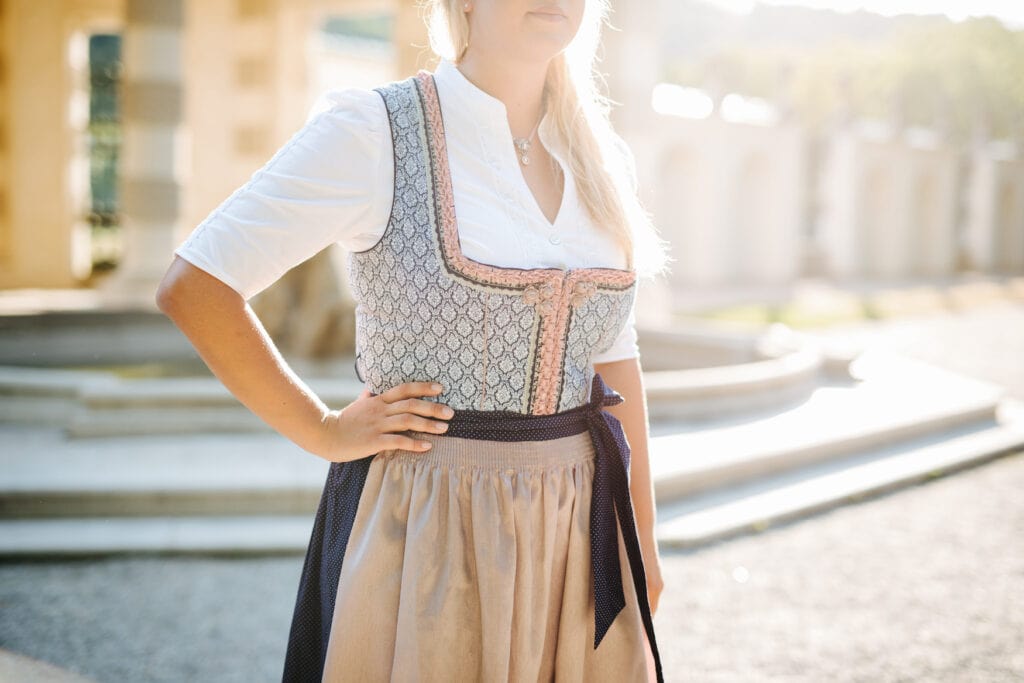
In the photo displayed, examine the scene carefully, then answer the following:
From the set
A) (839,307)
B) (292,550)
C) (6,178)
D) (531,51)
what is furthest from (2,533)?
(839,307)

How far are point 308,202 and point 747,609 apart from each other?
11.4ft

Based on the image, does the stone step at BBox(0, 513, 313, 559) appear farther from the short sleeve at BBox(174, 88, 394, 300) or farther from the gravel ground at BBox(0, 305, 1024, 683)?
the short sleeve at BBox(174, 88, 394, 300)

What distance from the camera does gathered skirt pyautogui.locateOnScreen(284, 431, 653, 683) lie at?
1.79 meters

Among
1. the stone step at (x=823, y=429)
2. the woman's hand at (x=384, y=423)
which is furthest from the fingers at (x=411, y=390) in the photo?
the stone step at (x=823, y=429)

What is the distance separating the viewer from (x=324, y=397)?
6734mm

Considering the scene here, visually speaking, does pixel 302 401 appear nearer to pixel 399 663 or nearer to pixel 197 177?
pixel 399 663

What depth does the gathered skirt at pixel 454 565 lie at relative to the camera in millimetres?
1788

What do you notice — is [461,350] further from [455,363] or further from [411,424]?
[411,424]

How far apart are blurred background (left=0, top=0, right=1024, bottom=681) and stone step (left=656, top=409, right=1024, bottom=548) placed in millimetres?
26

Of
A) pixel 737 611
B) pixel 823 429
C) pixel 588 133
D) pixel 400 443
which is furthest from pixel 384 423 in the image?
pixel 823 429

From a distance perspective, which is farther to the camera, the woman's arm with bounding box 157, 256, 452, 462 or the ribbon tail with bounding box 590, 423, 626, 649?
the ribbon tail with bounding box 590, 423, 626, 649

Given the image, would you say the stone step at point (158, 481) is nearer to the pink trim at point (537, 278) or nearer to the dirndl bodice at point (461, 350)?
the dirndl bodice at point (461, 350)

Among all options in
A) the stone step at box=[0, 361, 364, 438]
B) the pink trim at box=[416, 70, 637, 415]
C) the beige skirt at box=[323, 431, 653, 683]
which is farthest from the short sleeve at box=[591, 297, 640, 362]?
the stone step at box=[0, 361, 364, 438]

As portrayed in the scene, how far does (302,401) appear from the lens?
5.92 ft
